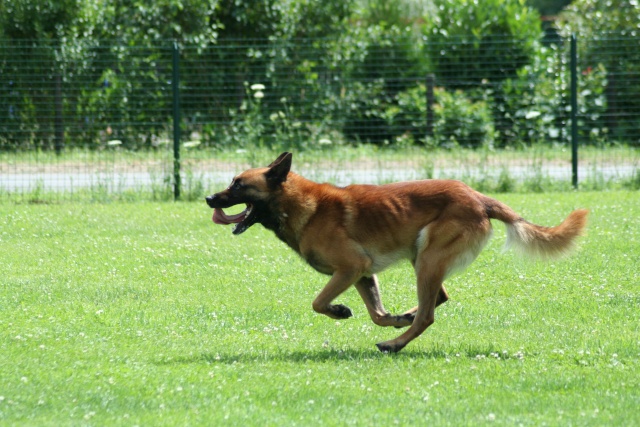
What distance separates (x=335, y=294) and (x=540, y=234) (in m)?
1.50

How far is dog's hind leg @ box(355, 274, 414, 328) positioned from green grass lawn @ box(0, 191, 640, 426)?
0.19m

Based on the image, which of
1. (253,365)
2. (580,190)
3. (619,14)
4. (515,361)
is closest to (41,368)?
(253,365)

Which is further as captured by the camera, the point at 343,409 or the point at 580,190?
the point at 580,190

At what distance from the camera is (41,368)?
19.4 ft

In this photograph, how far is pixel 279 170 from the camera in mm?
7008

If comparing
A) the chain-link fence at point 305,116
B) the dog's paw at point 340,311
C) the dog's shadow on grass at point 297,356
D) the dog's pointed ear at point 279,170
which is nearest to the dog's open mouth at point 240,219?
the dog's pointed ear at point 279,170

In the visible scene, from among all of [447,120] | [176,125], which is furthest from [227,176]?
[447,120]

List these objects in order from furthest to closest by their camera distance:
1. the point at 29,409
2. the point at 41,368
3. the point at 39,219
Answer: the point at 39,219 < the point at 41,368 < the point at 29,409

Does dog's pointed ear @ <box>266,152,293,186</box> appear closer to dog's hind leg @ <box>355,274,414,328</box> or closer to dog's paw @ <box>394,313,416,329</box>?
dog's hind leg @ <box>355,274,414,328</box>

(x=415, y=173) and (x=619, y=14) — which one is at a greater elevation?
(x=619, y=14)

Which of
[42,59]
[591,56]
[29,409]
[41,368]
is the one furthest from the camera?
[591,56]

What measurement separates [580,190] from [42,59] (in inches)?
337

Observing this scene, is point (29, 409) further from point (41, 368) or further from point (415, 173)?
point (415, 173)

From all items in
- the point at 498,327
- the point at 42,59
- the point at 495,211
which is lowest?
the point at 498,327
